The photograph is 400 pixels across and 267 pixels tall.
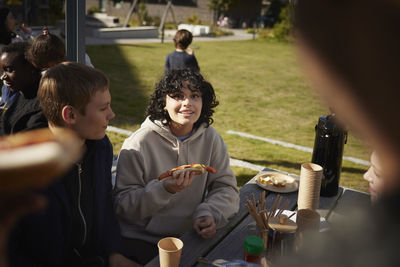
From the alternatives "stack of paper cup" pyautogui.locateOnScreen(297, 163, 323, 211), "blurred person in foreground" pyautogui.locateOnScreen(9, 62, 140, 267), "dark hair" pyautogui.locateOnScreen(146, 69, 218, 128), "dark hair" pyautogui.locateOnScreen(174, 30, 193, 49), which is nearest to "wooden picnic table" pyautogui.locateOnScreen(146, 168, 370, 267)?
"stack of paper cup" pyautogui.locateOnScreen(297, 163, 323, 211)

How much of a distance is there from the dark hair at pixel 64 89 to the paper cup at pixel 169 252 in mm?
680

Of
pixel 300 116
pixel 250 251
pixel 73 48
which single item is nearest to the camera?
pixel 250 251

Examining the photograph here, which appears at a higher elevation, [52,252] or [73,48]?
[73,48]

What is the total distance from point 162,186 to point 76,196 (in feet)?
1.35

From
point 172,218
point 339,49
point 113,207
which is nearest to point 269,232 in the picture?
point 172,218

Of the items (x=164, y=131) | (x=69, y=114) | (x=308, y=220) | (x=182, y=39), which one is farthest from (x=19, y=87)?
(x=182, y=39)

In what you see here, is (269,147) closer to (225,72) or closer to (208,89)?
(208,89)

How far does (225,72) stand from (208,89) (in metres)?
9.69

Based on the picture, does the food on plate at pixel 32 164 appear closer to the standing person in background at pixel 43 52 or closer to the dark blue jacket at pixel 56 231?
the dark blue jacket at pixel 56 231

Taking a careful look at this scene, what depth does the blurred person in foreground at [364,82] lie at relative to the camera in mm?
311

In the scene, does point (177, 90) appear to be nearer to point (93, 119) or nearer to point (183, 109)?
point (183, 109)

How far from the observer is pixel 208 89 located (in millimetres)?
2566

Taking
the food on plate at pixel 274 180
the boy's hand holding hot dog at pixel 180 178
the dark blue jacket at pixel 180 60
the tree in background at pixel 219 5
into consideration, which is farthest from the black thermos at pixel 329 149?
the tree in background at pixel 219 5

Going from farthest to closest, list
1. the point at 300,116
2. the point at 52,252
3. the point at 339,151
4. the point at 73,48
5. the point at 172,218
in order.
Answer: the point at 300,116
the point at 73,48
the point at 339,151
the point at 172,218
the point at 52,252
